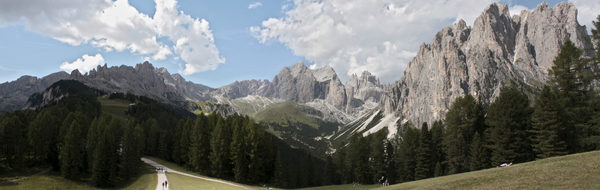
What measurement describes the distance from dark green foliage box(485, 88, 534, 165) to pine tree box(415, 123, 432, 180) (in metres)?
14.1

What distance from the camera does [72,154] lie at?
62.3m

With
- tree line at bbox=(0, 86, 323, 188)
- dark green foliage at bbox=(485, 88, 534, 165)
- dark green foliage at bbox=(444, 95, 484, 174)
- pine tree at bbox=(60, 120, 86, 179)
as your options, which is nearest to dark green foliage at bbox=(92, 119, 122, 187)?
tree line at bbox=(0, 86, 323, 188)

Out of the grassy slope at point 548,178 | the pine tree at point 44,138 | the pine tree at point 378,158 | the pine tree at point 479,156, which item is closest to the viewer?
the grassy slope at point 548,178

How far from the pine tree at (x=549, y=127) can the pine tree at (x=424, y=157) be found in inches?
850

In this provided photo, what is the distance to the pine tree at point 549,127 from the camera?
46.2m

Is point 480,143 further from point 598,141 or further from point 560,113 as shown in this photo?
point 598,141

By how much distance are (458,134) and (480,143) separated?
4.44 metres

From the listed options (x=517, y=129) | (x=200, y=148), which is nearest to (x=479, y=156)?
(x=517, y=129)

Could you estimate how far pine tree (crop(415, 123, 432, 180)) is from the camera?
67.4m

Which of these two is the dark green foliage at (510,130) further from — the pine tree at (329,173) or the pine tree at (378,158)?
the pine tree at (329,173)

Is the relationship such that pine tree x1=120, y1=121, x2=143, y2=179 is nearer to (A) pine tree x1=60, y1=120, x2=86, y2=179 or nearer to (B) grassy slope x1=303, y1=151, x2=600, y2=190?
(A) pine tree x1=60, y1=120, x2=86, y2=179

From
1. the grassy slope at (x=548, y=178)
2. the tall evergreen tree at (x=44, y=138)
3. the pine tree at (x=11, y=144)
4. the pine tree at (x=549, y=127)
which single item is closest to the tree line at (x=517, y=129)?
the pine tree at (x=549, y=127)

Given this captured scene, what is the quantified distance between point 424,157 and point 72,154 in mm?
74403

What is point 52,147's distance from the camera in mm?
68250
